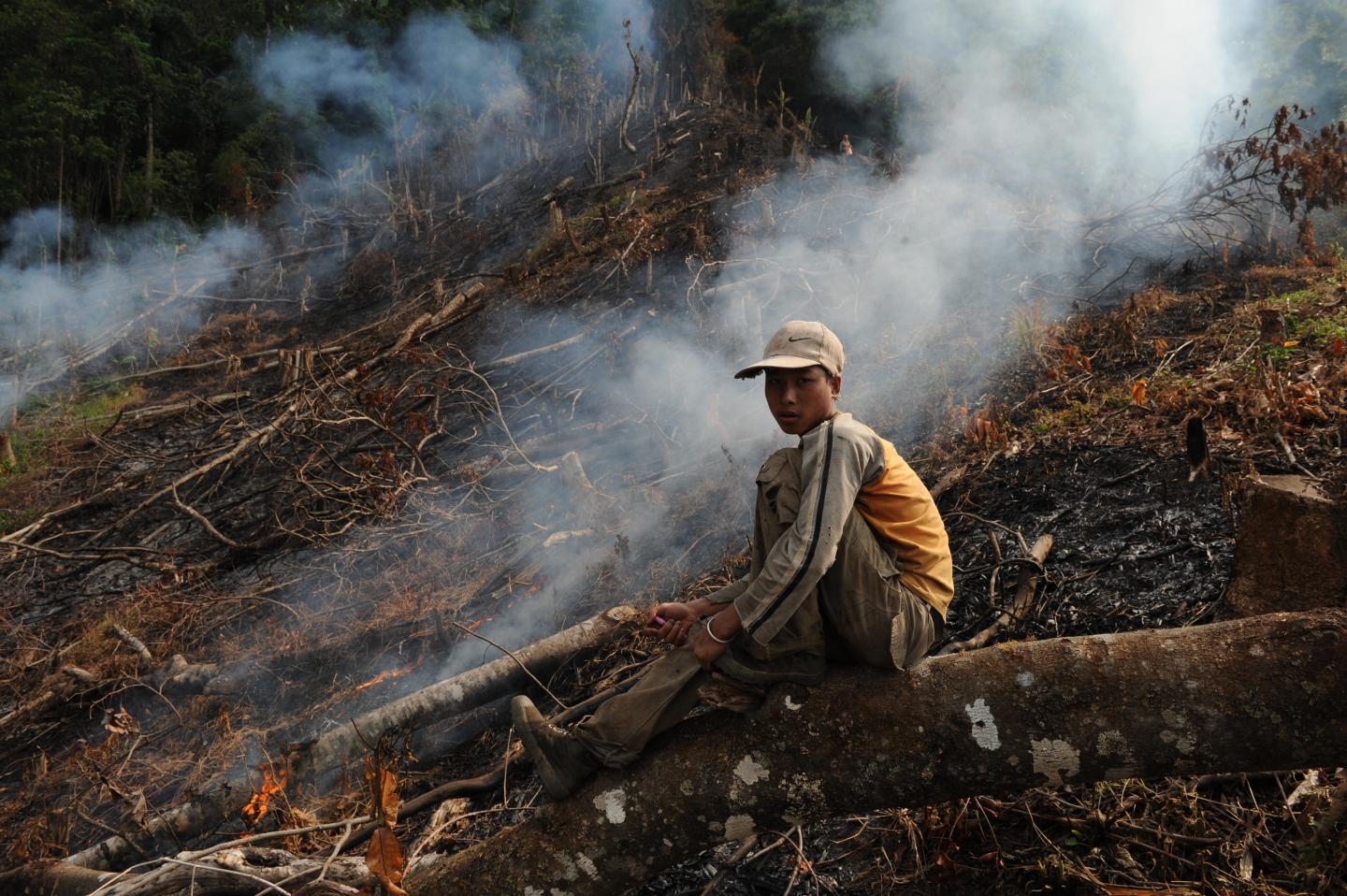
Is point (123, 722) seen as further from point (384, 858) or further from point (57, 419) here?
point (57, 419)

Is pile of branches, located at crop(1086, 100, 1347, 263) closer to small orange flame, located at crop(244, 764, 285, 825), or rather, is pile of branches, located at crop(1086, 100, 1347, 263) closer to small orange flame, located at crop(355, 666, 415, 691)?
small orange flame, located at crop(355, 666, 415, 691)

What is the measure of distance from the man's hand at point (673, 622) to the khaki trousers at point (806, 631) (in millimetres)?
81

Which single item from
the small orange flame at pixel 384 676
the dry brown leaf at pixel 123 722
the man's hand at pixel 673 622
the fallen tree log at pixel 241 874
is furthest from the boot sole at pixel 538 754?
the dry brown leaf at pixel 123 722

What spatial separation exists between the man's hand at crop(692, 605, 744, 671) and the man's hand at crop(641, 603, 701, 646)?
0.15 m

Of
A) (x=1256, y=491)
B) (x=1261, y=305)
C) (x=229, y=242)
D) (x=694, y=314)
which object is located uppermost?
(x=1261, y=305)

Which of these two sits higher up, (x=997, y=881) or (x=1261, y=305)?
(x=1261, y=305)

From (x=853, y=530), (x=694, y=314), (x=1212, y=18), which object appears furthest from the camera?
(x=1212, y=18)

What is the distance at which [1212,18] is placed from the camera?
976 centimetres

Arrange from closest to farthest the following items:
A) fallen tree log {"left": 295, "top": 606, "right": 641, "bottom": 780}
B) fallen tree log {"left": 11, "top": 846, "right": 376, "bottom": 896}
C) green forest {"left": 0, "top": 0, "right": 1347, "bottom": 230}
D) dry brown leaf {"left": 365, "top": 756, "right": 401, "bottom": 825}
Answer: dry brown leaf {"left": 365, "top": 756, "right": 401, "bottom": 825} < fallen tree log {"left": 11, "top": 846, "right": 376, "bottom": 896} < fallen tree log {"left": 295, "top": 606, "right": 641, "bottom": 780} < green forest {"left": 0, "top": 0, "right": 1347, "bottom": 230}

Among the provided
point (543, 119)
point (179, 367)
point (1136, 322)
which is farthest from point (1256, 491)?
point (543, 119)

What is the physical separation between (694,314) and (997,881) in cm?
625

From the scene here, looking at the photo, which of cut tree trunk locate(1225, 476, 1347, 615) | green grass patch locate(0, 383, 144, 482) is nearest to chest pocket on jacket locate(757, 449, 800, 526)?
cut tree trunk locate(1225, 476, 1347, 615)

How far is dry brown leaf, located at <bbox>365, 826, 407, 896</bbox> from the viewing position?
83.1 inches

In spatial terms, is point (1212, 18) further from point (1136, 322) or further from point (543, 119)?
point (543, 119)
